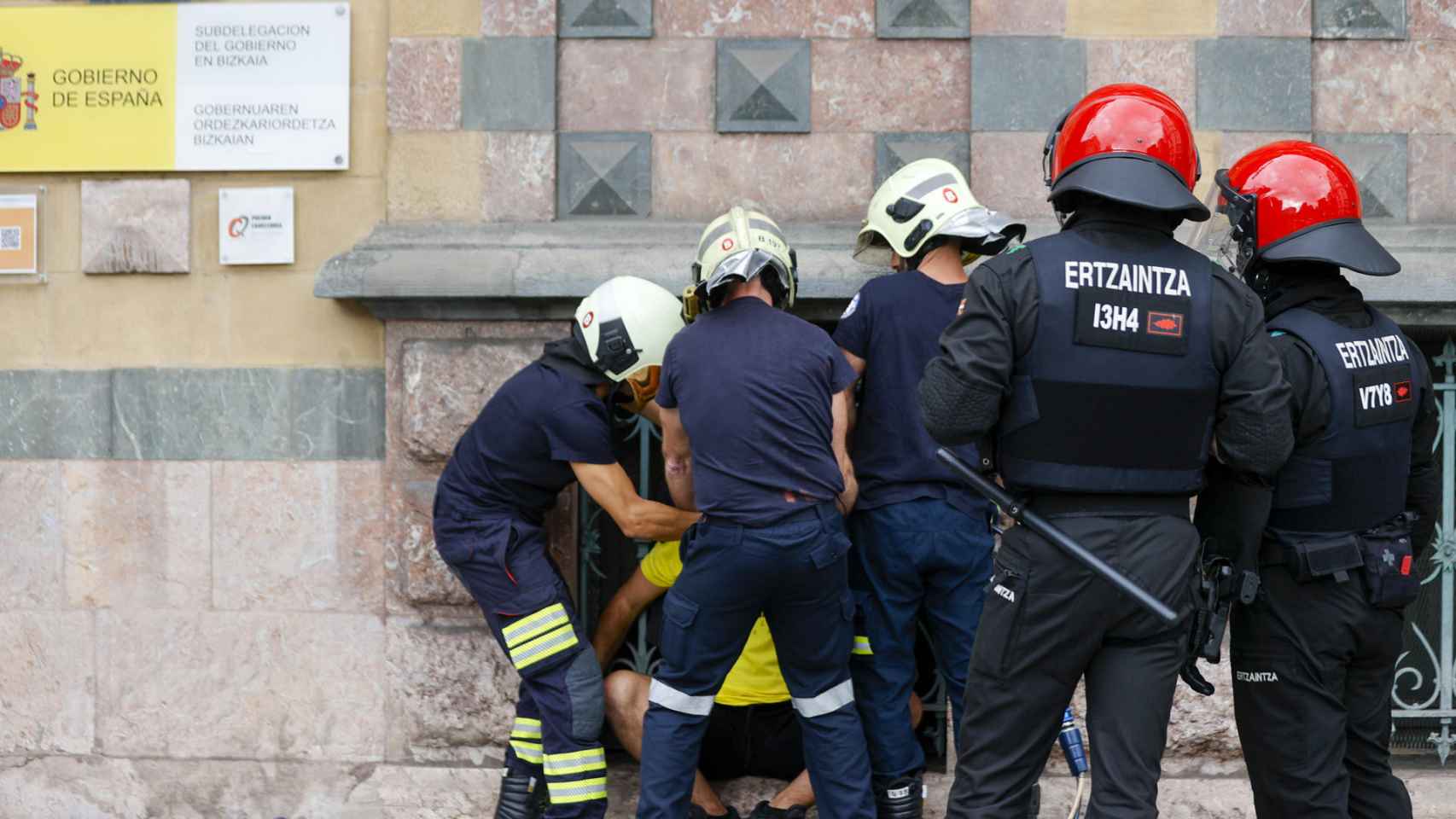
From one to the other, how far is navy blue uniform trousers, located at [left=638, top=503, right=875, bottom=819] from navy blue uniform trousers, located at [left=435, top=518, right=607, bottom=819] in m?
0.27

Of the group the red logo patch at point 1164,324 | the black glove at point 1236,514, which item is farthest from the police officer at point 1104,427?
the black glove at point 1236,514

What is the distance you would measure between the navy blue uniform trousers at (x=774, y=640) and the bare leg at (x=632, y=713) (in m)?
0.45

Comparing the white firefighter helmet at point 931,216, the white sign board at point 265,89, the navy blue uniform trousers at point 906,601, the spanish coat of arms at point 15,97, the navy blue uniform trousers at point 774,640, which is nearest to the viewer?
the navy blue uniform trousers at point 774,640

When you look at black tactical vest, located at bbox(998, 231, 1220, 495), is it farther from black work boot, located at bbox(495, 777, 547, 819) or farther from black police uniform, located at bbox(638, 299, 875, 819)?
black work boot, located at bbox(495, 777, 547, 819)

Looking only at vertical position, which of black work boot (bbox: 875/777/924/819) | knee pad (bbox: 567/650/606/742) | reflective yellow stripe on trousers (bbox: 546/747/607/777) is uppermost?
knee pad (bbox: 567/650/606/742)

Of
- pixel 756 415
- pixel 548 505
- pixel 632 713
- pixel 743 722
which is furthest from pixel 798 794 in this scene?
pixel 756 415

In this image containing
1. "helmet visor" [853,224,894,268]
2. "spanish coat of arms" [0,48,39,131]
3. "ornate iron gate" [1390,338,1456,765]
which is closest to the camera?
"helmet visor" [853,224,894,268]

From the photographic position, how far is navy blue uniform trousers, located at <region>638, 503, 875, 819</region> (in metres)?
4.30

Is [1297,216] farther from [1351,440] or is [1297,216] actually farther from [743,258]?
[743,258]

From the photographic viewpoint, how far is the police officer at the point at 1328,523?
379 centimetres

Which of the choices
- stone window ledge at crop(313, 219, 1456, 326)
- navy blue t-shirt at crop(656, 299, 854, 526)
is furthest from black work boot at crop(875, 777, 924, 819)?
stone window ledge at crop(313, 219, 1456, 326)

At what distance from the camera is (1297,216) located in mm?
3955

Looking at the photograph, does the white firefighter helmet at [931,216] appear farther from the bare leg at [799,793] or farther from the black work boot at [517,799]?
the black work boot at [517,799]

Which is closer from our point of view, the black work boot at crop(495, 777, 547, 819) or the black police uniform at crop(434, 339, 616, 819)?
the black police uniform at crop(434, 339, 616, 819)
